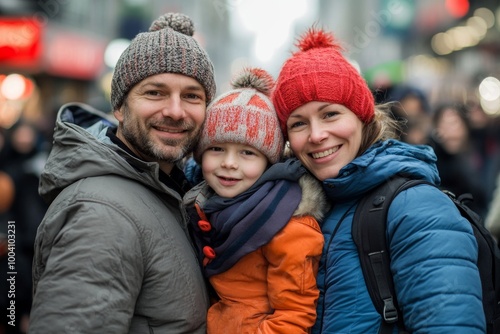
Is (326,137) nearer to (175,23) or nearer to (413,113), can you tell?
(175,23)

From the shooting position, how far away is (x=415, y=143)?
624 centimetres

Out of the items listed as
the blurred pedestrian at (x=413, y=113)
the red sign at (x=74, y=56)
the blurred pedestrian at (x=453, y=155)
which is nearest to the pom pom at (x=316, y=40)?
the blurred pedestrian at (x=453, y=155)

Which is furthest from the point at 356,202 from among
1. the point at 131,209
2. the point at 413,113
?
the point at 413,113

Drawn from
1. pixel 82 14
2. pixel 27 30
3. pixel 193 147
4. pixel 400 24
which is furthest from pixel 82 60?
pixel 193 147

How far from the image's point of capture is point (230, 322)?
2.69 metres

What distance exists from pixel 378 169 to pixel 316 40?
102cm

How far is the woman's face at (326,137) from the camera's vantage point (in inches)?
112

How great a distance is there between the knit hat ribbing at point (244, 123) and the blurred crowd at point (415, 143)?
1469 mm

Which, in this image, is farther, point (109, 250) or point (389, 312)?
point (389, 312)

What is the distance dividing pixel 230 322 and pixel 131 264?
70 cm

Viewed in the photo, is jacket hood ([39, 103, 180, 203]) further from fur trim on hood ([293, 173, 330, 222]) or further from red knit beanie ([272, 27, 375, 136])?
red knit beanie ([272, 27, 375, 136])

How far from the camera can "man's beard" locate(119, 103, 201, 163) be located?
2941 mm

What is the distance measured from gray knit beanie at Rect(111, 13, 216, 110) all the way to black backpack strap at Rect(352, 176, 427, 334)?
1276mm

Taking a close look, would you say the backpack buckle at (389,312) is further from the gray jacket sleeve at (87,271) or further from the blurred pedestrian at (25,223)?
the blurred pedestrian at (25,223)
